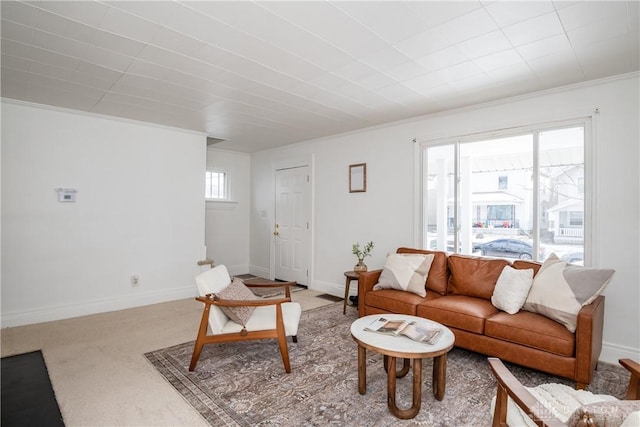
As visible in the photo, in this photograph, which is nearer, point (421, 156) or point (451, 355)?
point (451, 355)

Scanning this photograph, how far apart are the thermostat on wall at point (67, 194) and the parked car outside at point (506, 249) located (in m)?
4.72

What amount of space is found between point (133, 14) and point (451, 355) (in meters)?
3.53

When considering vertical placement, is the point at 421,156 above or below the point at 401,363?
above

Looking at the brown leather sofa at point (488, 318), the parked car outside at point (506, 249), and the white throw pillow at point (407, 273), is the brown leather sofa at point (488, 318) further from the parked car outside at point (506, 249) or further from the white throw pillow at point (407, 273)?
the parked car outside at point (506, 249)

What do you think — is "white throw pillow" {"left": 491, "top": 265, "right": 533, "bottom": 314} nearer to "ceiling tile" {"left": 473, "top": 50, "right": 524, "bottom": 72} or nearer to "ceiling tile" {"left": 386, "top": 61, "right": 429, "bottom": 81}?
"ceiling tile" {"left": 473, "top": 50, "right": 524, "bottom": 72}

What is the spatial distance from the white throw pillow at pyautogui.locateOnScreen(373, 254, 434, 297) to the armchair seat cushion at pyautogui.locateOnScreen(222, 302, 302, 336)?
1.04 meters

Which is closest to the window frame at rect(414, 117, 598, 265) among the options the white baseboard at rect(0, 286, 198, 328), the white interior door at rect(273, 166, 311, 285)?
the white interior door at rect(273, 166, 311, 285)

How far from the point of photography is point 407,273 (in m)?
3.49

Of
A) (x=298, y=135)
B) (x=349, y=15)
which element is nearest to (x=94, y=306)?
(x=298, y=135)

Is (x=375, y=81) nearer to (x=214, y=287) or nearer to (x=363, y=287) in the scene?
(x=363, y=287)

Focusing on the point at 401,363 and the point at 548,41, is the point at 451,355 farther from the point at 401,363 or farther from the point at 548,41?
the point at 548,41

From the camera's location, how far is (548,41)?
2.32 meters

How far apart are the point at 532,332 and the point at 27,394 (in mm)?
3661

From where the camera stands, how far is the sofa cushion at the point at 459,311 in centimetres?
280
